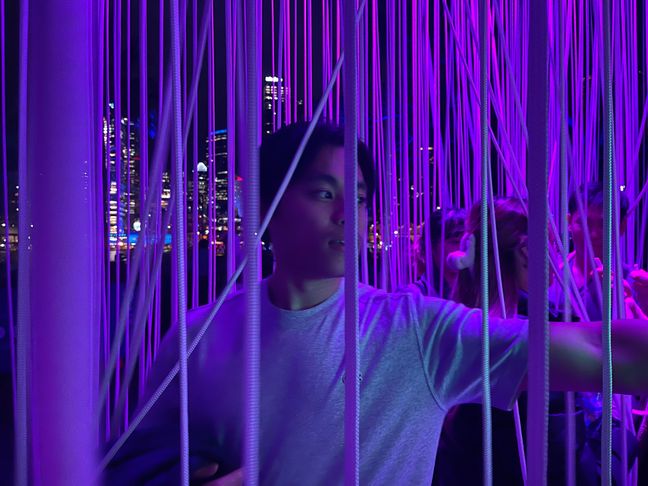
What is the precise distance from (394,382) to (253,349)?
31cm

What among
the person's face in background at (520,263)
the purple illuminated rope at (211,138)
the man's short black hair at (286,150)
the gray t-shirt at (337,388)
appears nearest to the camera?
the gray t-shirt at (337,388)

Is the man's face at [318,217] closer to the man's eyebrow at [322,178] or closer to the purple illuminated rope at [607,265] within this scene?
the man's eyebrow at [322,178]

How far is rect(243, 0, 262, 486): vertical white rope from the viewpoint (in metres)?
0.37

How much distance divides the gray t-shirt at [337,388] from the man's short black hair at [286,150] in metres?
0.15

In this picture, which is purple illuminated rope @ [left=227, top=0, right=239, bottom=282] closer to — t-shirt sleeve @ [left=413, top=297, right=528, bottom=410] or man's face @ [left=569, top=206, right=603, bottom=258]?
t-shirt sleeve @ [left=413, top=297, right=528, bottom=410]

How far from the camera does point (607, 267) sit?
Result: 0.42 meters

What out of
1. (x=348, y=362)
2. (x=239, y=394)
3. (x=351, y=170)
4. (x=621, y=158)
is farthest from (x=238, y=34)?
(x=621, y=158)

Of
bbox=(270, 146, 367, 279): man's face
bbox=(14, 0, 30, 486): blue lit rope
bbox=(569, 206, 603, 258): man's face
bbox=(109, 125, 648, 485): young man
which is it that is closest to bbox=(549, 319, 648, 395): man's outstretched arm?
bbox=(109, 125, 648, 485): young man

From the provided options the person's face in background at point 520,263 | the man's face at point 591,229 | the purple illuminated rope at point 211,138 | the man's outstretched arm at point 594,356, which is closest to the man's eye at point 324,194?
the man's outstretched arm at point 594,356

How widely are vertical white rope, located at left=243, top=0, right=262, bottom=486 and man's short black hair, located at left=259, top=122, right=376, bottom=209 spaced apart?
32cm

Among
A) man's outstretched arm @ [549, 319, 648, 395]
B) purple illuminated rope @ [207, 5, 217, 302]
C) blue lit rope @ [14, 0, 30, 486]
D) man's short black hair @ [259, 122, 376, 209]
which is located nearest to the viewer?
blue lit rope @ [14, 0, 30, 486]

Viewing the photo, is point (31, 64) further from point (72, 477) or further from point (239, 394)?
point (239, 394)

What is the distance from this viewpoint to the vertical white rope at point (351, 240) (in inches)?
14.9

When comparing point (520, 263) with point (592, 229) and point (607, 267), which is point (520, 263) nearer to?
point (592, 229)
